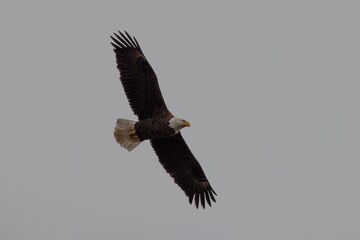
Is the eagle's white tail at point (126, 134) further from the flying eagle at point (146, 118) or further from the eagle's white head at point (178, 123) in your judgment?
the eagle's white head at point (178, 123)

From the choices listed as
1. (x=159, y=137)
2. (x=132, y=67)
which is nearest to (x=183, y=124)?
(x=159, y=137)

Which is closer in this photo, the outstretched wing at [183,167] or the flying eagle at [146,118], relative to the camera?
the flying eagle at [146,118]

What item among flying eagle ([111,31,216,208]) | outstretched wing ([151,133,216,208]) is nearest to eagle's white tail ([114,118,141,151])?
flying eagle ([111,31,216,208])

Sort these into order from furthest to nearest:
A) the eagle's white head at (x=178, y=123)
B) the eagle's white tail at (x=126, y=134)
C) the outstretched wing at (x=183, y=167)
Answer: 1. the outstretched wing at (x=183, y=167)
2. the eagle's white tail at (x=126, y=134)
3. the eagle's white head at (x=178, y=123)

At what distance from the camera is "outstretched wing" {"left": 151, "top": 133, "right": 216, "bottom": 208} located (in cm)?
1541

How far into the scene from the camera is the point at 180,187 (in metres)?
15.5

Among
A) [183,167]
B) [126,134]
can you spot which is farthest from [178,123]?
[183,167]

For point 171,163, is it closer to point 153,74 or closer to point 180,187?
point 180,187

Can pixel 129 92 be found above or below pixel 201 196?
above

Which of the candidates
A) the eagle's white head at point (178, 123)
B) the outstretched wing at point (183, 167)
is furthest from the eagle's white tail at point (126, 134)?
the eagle's white head at point (178, 123)

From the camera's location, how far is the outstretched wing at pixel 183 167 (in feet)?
50.6

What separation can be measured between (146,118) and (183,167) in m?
1.38

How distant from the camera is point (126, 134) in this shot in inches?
594

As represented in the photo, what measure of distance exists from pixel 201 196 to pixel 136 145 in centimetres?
170
